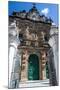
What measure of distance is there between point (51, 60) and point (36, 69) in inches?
5.9

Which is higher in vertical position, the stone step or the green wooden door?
the green wooden door

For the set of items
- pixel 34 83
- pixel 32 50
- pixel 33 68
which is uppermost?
pixel 32 50

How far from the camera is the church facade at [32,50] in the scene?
214cm

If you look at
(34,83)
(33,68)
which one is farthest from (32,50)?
(34,83)

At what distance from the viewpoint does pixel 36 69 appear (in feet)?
7.21

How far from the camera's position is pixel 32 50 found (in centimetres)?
219

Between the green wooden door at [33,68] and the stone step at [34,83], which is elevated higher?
the green wooden door at [33,68]

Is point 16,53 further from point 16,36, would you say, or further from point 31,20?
point 31,20

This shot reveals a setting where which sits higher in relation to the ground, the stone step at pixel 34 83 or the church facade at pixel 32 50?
the church facade at pixel 32 50

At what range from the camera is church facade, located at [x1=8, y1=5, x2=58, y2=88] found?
7.02 ft

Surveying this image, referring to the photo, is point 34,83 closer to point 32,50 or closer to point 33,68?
point 33,68

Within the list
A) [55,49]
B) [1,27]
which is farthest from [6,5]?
[55,49]

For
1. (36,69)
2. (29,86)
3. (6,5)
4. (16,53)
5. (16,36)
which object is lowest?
(29,86)

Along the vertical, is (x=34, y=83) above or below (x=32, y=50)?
below
